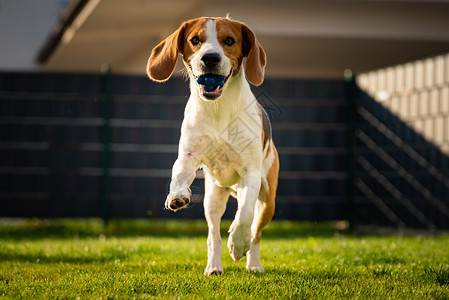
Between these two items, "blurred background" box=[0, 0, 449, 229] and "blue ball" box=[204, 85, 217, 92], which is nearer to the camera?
"blue ball" box=[204, 85, 217, 92]

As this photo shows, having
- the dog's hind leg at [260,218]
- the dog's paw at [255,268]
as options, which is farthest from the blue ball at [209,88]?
the dog's paw at [255,268]

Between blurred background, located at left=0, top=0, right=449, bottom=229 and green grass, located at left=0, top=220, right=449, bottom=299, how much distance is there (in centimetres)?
230

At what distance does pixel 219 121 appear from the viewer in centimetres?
364

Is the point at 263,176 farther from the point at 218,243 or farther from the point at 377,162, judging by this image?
the point at 377,162

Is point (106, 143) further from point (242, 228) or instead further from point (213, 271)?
point (242, 228)

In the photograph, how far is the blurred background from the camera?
832 cm

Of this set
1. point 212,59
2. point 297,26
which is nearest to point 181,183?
point 212,59

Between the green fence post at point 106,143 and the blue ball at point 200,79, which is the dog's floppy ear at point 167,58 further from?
the green fence post at point 106,143

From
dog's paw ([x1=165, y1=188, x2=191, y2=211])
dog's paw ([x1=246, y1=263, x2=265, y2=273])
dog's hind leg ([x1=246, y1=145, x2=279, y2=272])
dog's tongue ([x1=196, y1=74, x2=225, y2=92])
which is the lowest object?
dog's paw ([x1=246, y1=263, x2=265, y2=273])

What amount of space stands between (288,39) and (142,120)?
2.84m

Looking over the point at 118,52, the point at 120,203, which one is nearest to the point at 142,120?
the point at 120,203

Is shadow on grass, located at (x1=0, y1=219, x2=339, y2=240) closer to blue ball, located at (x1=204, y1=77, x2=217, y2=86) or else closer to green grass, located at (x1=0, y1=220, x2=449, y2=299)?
green grass, located at (x1=0, y1=220, x2=449, y2=299)

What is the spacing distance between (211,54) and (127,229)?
541cm

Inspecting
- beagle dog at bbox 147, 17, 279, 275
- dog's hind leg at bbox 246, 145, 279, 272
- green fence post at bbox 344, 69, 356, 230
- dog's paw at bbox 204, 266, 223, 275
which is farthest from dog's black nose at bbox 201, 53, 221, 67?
green fence post at bbox 344, 69, 356, 230
